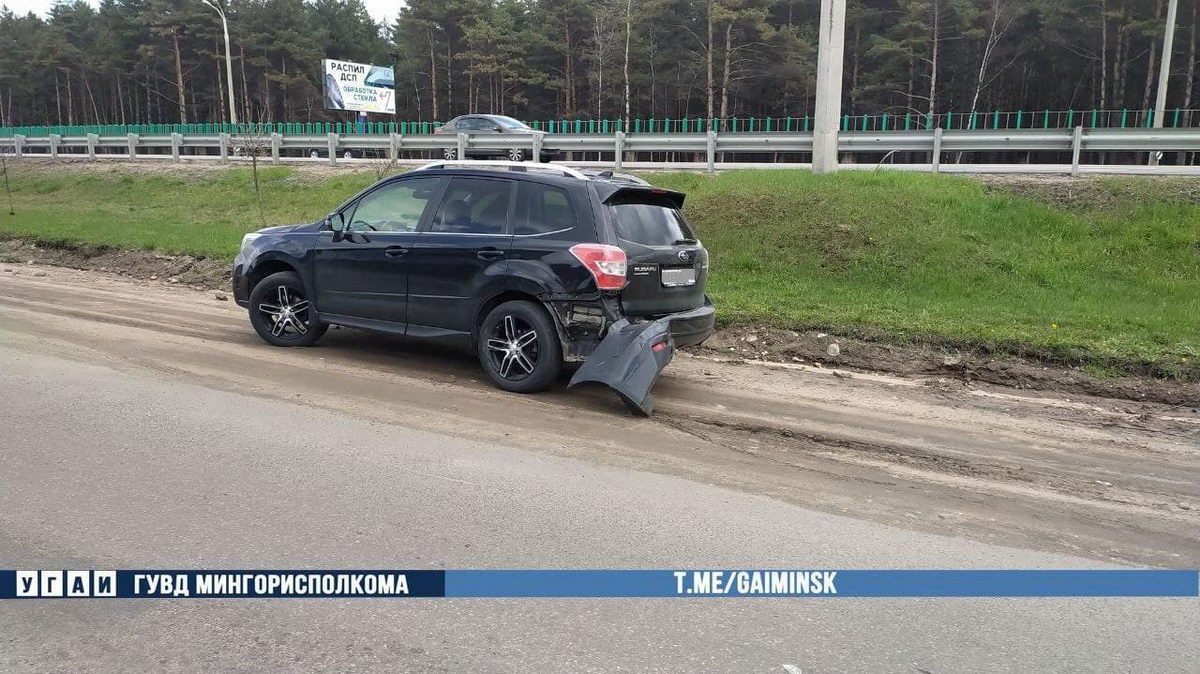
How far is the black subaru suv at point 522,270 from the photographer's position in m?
6.45

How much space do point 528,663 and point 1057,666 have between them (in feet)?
6.64

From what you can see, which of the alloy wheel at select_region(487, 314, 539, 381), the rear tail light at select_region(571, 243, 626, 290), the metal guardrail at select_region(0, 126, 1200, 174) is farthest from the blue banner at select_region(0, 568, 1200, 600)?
the metal guardrail at select_region(0, 126, 1200, 174)

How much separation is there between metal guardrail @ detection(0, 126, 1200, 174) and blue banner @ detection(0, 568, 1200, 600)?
13260 millimetres

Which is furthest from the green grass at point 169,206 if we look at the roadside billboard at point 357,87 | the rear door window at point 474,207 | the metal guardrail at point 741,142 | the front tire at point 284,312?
the roadside billboard at point 357,87

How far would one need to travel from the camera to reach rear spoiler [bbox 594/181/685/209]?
6.72m

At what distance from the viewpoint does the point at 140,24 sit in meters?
69.3

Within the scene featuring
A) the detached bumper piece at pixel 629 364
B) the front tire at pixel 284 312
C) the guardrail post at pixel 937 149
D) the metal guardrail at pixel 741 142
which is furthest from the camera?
the guardrail post at pixel 937 149

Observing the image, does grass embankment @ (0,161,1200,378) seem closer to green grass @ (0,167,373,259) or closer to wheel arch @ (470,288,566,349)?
green grass @ (0,167,373,259)

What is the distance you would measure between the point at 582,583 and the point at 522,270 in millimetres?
3503

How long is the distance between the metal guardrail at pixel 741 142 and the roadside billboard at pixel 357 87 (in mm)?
15273

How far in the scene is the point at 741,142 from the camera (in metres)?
18.3

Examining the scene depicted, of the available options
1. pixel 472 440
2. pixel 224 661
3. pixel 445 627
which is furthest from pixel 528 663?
pixel 472 440

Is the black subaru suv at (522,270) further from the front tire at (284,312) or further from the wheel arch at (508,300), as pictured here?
the front tire at (284,312)

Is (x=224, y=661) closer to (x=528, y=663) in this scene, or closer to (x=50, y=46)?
(x=528, y=663)
